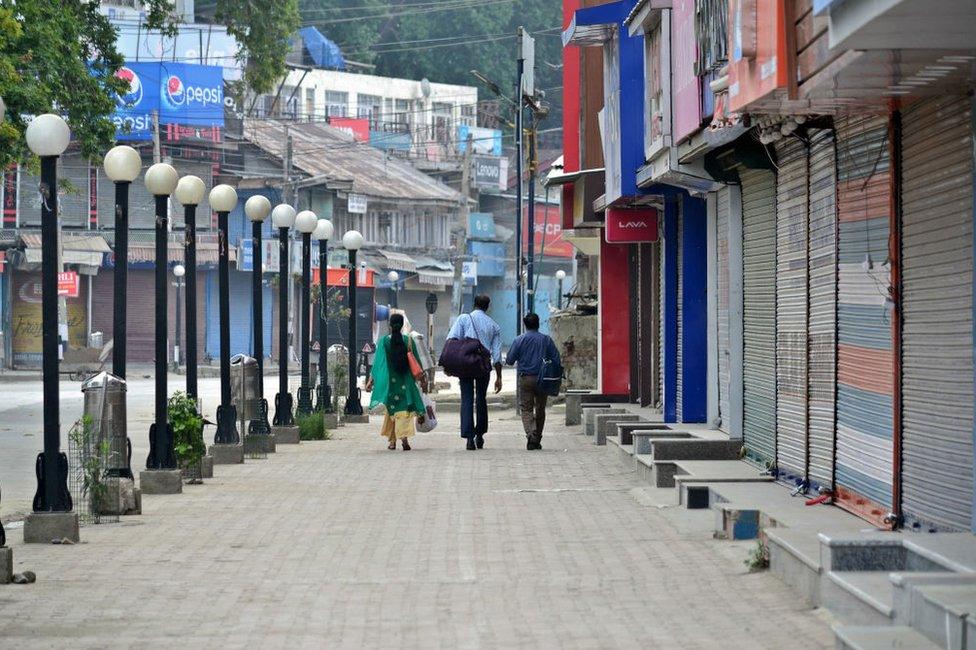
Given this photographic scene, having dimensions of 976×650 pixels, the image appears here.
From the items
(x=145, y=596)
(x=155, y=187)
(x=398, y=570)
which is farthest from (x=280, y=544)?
(x=155, y=187)

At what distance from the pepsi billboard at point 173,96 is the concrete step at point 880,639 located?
5139 centimetres

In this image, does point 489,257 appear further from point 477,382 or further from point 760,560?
point 760,560

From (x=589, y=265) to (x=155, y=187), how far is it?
89.6ft

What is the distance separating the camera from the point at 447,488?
1605 cm

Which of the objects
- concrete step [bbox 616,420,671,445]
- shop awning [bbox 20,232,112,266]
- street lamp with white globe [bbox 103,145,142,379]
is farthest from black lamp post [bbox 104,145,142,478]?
shop awning [bbox 20,232,112,266]

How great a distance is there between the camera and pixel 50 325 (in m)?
11.8

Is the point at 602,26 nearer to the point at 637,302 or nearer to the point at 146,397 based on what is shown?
the point at 637,302

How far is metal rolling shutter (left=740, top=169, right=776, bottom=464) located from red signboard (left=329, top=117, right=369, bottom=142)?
6202cm

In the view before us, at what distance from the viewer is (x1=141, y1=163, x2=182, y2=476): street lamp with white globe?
15.6 metres

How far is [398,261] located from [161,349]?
54507mm

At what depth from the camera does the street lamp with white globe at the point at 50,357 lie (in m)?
11.6

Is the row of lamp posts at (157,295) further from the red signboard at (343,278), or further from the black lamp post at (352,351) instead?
the red signboard at (343,278)

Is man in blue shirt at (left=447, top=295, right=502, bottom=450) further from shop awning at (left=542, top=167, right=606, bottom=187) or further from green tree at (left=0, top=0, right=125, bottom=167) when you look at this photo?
green tree at (left=0, top=0, right=125, bottom=167)

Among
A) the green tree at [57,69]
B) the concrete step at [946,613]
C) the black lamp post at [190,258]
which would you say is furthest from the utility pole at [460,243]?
the concrete step at [946,613]
